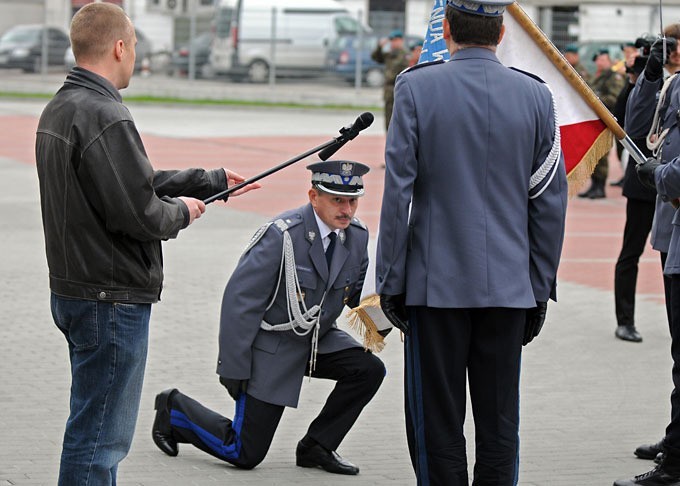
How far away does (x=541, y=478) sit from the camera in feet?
→ 18.8

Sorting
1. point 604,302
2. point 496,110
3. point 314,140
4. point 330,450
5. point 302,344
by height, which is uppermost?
point 496,110

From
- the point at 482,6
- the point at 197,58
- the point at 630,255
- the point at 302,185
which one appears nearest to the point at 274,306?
the point at 482,6

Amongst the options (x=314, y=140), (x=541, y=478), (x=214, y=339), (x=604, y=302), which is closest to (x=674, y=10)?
(x=314, y=140)

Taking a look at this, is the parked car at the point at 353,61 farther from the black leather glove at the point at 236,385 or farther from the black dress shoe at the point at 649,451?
the black leather glove at the point at 236,385

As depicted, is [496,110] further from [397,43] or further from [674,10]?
[674,10]

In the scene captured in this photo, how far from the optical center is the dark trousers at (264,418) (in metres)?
5.68

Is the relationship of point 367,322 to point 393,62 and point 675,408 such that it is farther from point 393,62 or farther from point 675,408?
point 393,62

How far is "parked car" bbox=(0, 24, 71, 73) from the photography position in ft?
110

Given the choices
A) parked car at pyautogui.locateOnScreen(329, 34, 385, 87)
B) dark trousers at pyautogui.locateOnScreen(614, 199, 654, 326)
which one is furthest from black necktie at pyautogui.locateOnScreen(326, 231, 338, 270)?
parked car at pyautogui.locateOnScreen(329, 34, 385, 87)

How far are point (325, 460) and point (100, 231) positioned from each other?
204 centimetres

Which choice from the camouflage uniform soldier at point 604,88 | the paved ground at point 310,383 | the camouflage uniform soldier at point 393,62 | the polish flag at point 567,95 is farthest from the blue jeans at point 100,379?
the camouflage uniform soldier at point 393,62

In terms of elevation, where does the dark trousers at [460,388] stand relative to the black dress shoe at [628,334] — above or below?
above

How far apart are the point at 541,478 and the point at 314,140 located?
1763cm

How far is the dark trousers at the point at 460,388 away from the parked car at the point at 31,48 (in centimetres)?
3016
